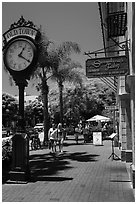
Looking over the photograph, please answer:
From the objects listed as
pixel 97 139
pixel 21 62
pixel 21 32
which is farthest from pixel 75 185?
pixel 97 139

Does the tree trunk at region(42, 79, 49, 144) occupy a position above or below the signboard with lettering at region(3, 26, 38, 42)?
below

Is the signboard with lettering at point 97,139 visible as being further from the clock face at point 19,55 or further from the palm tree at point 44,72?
the clock face at point 19,55

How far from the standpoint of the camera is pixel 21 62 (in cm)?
864

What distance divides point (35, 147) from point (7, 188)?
10550mm

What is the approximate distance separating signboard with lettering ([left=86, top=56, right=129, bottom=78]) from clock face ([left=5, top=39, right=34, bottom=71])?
2.08 meters

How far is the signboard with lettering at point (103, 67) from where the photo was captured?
7277 millimetres

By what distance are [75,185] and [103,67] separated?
330 centimetres

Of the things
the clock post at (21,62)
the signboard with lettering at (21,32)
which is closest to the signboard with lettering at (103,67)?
the clock post at (21,62)

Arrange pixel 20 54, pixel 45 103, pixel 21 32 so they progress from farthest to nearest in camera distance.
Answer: pixel 45 103 → pixel 21 32 → pixel 20 54

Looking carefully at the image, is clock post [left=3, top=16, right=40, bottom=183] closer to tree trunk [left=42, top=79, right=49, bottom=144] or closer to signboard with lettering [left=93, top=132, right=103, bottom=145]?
signboard with lettering [left=93, top=132, right=103, bottom=145]

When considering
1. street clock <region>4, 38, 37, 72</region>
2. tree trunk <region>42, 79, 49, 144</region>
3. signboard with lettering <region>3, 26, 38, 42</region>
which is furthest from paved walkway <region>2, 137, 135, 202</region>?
tree trunk <region>42, 79, 49, 144</region>

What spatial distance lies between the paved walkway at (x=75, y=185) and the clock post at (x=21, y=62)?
0.68m

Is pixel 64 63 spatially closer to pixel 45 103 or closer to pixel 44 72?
pixel 44 72

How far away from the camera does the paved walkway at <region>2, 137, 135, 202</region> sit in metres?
6.55
